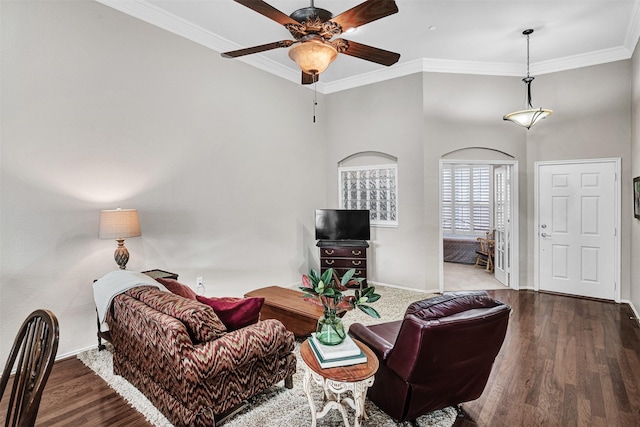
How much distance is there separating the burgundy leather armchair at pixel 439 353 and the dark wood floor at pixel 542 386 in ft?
1.58

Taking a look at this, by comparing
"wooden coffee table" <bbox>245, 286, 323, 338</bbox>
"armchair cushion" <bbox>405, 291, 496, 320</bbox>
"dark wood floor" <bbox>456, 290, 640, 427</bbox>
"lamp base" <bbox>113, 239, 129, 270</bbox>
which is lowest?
"dark wood floor" <bbox>456, 290, 640, 427</bbox>

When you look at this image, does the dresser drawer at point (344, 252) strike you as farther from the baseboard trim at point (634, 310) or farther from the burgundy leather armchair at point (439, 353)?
the baseboard trim at point (634, 310)

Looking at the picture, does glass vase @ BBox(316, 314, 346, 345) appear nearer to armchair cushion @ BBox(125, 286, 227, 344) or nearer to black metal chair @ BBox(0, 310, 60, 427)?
armchair cushion @ BBox(125, 286, 227, 344)

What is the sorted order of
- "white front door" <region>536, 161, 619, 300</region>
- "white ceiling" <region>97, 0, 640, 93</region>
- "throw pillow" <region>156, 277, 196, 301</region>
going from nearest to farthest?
"throw pillow" <region>156, 277, 196, 301</region> < "white ceiling" <region>97, 0, 640, 93</region> < "white front door" <region>536, 161, 619, 300</region>

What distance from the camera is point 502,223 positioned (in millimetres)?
5793

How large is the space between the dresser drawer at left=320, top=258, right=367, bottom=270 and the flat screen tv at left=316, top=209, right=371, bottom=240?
0.38 meters

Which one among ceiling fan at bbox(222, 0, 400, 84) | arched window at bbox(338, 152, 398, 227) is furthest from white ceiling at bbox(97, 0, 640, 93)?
arched window at bbox(338, 152, 398, 227)

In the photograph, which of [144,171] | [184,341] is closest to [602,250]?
[184,341]

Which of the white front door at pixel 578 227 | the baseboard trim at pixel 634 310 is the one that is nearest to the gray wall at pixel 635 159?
the baseboard trim at pixel 634 310

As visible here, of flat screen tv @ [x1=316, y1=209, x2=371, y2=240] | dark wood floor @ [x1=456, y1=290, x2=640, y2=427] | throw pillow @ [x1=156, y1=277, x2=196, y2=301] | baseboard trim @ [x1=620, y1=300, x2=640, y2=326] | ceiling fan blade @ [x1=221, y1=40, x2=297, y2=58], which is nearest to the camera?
dark wood floor @ [x1=456, y1=290, x2=640, y2=427]

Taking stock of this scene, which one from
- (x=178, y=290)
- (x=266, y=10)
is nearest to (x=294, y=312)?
(x=178, y=290)

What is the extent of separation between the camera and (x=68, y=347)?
3.17 meters

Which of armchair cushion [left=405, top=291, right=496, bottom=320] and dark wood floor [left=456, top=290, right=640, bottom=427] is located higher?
armchair cushion [left=405, top=291, right=496, bottom=320]

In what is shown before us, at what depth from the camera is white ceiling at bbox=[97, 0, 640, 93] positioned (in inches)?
141
